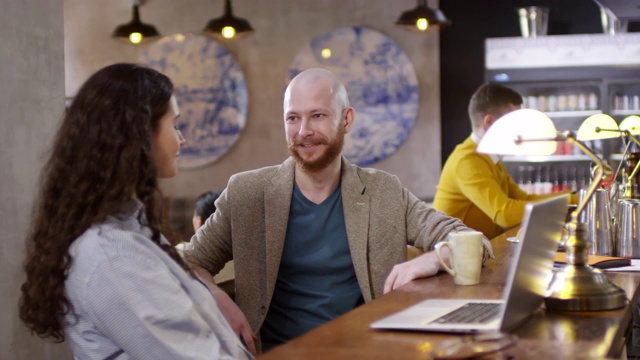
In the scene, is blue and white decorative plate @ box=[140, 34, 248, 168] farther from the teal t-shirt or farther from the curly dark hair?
the curly dark hair

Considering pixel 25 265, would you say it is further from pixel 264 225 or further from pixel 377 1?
pixel 377 1

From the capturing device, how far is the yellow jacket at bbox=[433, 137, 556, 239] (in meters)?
4.54

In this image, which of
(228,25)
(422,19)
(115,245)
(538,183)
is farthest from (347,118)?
(538,183)

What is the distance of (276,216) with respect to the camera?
2.97 metres

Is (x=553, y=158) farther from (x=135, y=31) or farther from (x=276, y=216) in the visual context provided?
(x=276, y=216)

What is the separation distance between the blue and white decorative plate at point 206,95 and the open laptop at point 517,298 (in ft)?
22.4

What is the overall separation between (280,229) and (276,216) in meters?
0.05

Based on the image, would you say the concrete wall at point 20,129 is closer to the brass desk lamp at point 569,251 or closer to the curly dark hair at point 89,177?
the curly dark hair at point 89,177

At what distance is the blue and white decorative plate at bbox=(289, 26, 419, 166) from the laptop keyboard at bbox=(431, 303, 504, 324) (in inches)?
255

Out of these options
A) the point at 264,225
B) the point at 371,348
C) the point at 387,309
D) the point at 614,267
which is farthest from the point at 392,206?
the point at 371,348

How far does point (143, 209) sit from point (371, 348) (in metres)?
0.62

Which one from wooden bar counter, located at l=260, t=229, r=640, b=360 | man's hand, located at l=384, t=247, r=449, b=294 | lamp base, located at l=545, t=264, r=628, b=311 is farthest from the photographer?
man's hand, located at l=384, t=247, r=449, b=294

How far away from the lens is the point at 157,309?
1.73 m

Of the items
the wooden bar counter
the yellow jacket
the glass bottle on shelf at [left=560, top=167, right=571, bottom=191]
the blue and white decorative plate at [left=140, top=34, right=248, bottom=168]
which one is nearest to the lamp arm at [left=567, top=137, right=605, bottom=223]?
the wooden bar counter
